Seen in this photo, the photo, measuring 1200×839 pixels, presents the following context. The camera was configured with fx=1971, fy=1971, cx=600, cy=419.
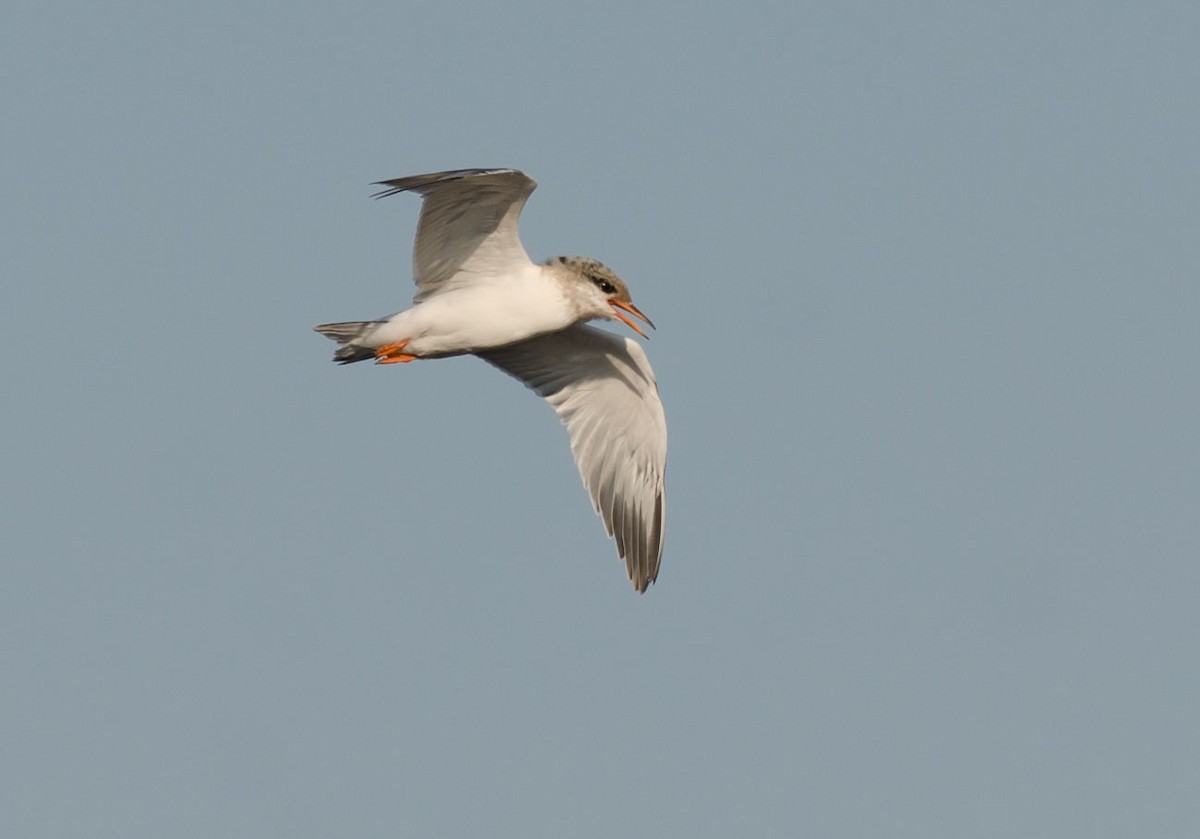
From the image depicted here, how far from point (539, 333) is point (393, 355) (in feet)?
5.41

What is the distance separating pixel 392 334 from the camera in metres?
21.8

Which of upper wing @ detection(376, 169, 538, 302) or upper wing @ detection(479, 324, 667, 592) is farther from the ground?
upper wing @ detection(376, 169, 538, 302)

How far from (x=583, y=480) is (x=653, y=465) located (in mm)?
925

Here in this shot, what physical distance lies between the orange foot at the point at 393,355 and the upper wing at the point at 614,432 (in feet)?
7.36

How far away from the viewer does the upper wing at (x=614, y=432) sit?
24.1 meters

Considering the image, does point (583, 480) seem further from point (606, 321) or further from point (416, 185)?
point (416, 185)

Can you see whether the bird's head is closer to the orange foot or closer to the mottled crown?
the mottled crown

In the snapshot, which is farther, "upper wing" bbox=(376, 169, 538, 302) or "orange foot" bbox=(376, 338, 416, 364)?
"orange foot" bbox=(376, 338, 416, 364)

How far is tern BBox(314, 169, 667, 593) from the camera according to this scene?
2125cm

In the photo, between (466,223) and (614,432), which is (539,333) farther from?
(614,432)

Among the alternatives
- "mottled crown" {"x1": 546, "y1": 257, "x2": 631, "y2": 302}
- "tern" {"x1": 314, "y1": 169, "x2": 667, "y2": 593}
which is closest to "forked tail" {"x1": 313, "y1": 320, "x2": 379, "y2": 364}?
"tern" {"x1": 314, "y1": 169, "x2": 667, "y2": 593}

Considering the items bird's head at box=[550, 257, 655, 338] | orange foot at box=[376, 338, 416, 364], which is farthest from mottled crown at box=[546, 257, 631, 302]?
orange foot at box=[376, 338, 416, 364]

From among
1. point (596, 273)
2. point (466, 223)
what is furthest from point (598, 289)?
point (466, 223)

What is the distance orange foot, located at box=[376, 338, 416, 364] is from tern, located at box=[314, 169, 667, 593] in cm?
1
